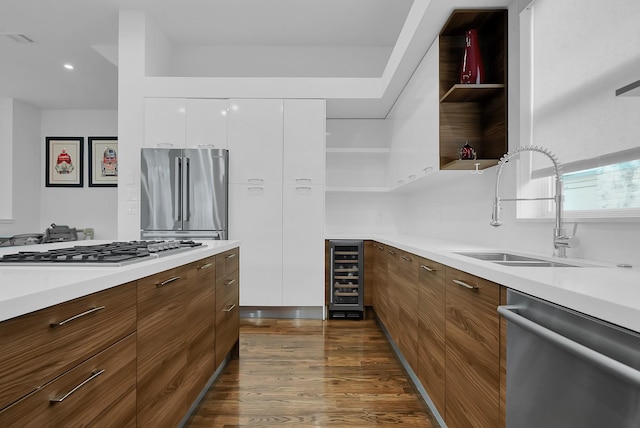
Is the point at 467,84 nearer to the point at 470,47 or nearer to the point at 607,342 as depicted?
the point at 470,47

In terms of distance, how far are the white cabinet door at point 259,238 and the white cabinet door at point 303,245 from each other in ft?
0.24

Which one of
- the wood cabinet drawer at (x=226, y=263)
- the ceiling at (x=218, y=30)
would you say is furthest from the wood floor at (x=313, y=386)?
the ceiling at (x=218, y=30)

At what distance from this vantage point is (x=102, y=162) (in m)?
6.55

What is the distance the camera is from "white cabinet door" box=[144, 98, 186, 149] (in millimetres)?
3660

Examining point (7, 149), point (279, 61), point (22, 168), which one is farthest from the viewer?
point (22, 168)

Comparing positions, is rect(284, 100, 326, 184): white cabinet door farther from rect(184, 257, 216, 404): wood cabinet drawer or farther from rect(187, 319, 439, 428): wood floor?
rect(184, 257, 216, 404): wood cabinet drawer

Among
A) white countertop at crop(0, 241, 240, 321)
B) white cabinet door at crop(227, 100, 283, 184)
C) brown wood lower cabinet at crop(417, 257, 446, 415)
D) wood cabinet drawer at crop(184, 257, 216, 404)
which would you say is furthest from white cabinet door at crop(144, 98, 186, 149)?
brown wood lower cabinet at crop(417, 257, 446, 415)

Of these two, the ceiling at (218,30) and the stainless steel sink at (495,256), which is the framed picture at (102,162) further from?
the stainless steel sink at (495,256)

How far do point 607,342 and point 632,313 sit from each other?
99 millimetres

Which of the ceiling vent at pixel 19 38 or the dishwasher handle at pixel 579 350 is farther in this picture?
the ceiling vent at pixel 19 38

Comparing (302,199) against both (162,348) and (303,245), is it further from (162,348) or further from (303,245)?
(162,348)

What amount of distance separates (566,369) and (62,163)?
781cm

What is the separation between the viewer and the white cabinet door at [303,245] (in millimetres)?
3744

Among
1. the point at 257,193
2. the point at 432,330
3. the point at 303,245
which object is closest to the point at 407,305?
the point at 432,330
